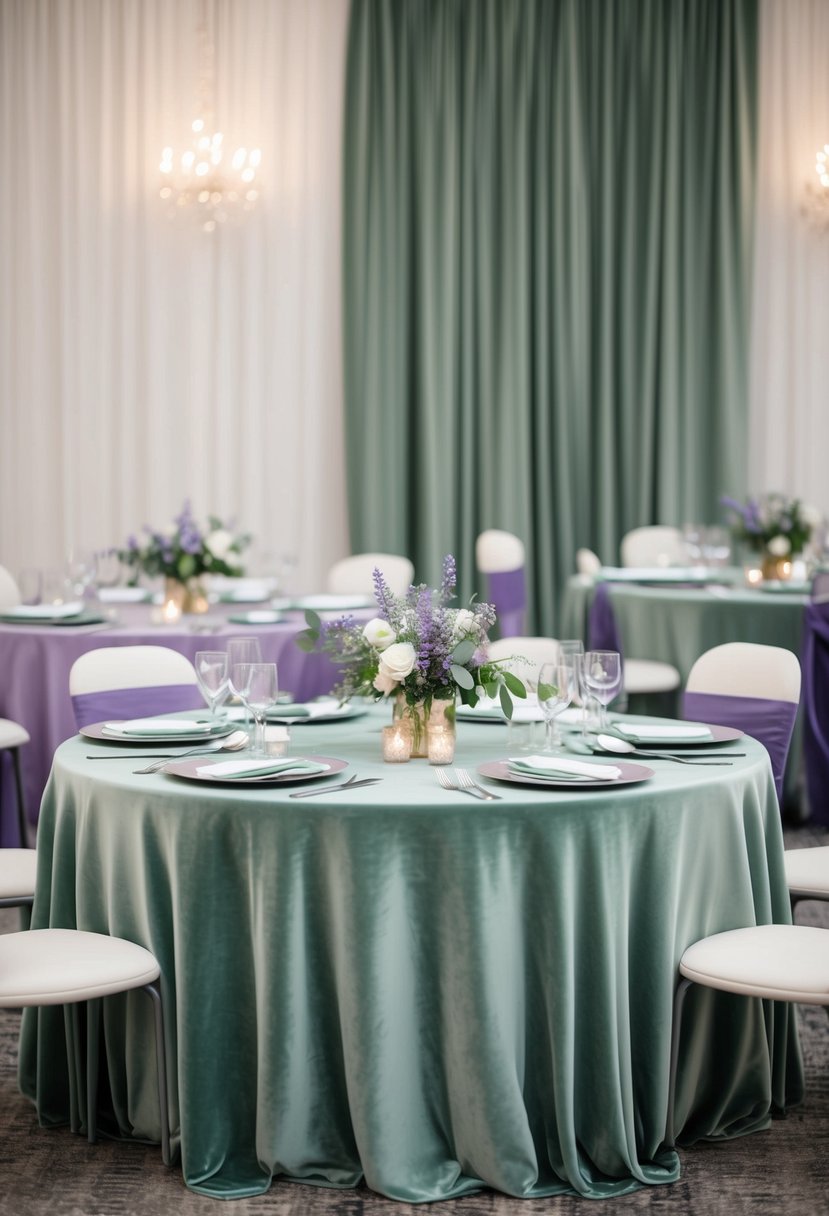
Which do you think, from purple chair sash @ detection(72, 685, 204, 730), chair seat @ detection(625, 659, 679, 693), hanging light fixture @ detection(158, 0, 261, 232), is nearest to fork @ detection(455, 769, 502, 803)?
purple chair sash @ detection(72, 685, 204, 730)

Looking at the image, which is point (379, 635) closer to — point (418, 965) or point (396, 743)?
point (396, 743)

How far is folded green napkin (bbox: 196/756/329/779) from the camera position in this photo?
2604 mm

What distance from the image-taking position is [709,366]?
26.9ft

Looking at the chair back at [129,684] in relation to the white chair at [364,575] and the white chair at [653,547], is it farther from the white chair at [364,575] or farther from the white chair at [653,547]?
the white chair at [653,547]

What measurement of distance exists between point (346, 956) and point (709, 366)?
20.8 ft

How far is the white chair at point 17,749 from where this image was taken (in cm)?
465

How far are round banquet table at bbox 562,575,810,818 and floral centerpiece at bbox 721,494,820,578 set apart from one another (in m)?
0.24

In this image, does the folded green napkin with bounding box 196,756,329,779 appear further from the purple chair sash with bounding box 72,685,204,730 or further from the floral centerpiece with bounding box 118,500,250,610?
the floral centerpiece with bounding box 118,500,250,610

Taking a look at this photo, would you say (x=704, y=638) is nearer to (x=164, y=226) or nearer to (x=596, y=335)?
(x=596, y=335)

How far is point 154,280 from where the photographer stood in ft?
25.7

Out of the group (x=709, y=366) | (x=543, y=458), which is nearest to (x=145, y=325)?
(x=543, y=458)

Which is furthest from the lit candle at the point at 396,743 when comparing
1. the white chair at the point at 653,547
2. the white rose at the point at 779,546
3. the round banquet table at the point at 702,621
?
the white chair at the point at 653,547

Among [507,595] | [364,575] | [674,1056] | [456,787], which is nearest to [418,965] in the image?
[456,787]

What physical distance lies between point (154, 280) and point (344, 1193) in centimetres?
616
